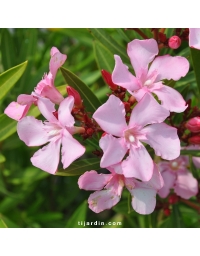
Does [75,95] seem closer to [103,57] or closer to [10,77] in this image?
[10,77]

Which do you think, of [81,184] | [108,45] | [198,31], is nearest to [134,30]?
[108,45]

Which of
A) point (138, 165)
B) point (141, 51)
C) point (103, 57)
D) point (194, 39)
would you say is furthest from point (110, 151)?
point (103, 57)

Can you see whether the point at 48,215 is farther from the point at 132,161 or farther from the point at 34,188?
the point at 132,161

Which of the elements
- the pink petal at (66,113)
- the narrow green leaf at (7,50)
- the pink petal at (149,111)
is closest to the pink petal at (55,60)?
the pink petal at (66,113)

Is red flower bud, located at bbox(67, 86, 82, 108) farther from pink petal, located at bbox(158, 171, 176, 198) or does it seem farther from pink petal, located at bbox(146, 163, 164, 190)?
pink petal, located at bbox(158, 171, 176, 198)

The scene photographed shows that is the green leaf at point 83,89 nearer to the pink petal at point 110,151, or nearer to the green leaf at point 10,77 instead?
the green leaf at point 10,77

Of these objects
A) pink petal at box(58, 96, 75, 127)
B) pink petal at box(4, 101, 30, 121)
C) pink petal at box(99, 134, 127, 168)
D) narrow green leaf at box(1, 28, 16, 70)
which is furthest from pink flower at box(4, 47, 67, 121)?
narrow green leaf at box(1, 28, 16, 70)
